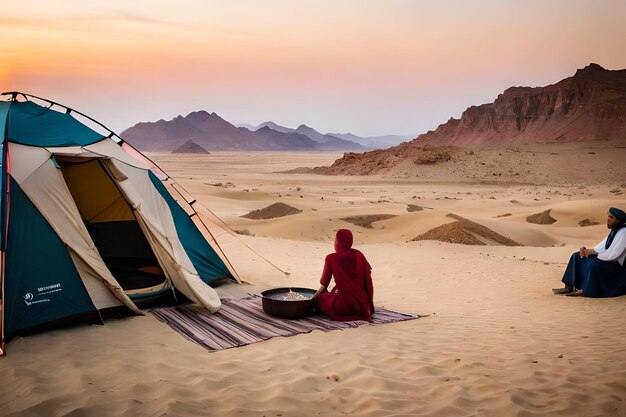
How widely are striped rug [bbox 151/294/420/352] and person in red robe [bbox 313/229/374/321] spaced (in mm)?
160

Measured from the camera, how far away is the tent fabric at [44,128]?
7.13 meters

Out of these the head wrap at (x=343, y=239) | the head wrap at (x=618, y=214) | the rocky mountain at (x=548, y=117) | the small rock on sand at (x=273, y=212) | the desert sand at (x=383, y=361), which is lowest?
the desert sand at (x=383, y=361)

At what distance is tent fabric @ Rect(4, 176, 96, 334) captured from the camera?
6082 millimetres

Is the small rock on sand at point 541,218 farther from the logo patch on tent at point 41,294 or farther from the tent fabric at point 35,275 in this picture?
the logo patch on tent at point 41,294

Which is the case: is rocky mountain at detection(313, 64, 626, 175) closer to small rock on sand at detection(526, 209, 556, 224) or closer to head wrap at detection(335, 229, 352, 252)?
small rock on sand at detection(526, 209, 556, 224)

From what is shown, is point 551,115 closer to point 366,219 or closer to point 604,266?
point 366,219

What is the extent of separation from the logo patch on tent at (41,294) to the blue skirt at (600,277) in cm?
752

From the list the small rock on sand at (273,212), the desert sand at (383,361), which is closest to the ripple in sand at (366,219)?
the small rock on sand at (273,212)

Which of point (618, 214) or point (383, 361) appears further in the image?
point (618, 214)

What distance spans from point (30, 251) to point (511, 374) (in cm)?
554

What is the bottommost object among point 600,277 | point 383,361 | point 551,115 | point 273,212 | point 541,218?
point 383,361

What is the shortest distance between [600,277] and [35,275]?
8.15 meters

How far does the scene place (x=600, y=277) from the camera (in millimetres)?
8398

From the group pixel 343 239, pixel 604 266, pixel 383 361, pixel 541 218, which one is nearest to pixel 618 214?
pixel 604 266
